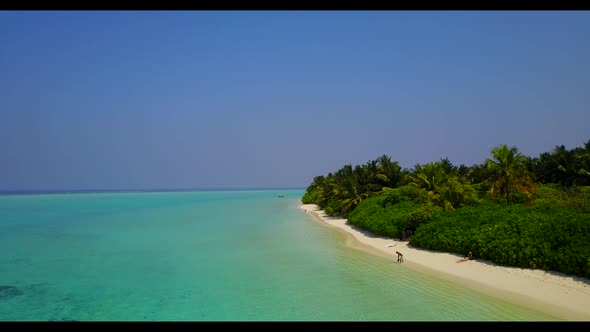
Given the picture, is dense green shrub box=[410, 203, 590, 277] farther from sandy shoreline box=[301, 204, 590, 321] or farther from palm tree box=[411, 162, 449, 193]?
palm tree box=[411, 162, 449, 193]

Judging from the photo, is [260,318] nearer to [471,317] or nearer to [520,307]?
[471,317]

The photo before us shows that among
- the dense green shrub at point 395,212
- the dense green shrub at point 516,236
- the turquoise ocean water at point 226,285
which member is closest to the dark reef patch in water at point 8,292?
the turquoise ocean water at point 226,285

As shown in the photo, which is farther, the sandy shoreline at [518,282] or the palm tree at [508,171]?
the palm tree at [508,171]

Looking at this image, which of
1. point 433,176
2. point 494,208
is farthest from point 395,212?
point 494,208

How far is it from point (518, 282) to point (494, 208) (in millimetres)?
7487

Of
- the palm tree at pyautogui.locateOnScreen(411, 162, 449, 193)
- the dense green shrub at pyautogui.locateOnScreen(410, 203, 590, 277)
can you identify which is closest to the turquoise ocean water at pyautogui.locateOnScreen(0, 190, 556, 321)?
the dense green shrub at pyautogui.locateOnScreen(410, 203, 590, 277)

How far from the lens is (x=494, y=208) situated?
2081 centimetres

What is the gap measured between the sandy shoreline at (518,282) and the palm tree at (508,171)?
9040mm

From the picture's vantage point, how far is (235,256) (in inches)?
853

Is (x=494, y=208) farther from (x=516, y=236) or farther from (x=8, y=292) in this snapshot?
(x=8, y=292)

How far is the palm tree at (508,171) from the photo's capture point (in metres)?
24.5

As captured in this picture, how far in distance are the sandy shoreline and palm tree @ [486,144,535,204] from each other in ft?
29.7

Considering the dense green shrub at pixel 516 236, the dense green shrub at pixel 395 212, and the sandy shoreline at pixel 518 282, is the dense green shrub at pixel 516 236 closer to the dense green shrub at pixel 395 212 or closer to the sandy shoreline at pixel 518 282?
the sandy shoreline at pixel 518 282
